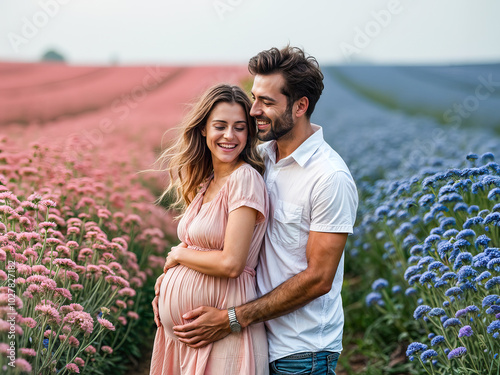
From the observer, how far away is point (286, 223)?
2312 millimetres

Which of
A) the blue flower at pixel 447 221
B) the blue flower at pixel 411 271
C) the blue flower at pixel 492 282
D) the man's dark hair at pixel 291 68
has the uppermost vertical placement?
the man's dark hair at pixel 291 68

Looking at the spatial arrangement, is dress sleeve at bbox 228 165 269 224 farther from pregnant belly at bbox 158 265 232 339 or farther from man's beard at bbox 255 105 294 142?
pregnant belly at bbox 158 265 232 339

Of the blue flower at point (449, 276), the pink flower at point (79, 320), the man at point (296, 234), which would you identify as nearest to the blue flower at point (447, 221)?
the blue flower at point (449, 276)

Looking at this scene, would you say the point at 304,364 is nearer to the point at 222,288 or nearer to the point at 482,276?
the point at 222,288

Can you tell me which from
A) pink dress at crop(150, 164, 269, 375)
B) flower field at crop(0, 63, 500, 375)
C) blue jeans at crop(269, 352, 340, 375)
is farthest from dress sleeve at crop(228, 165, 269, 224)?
flower field at crop(0, 63, 500, 375)

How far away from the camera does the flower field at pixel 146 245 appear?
246cm

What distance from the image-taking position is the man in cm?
221

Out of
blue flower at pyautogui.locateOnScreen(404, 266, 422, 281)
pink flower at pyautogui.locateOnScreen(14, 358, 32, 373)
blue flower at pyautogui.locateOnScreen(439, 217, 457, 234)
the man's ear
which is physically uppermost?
the man's ear

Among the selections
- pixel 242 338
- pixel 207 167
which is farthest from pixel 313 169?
pixel 242 338

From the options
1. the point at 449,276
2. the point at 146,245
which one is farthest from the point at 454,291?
the point at 146,245

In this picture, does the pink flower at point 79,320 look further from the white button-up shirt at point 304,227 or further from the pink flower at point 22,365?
the white button-up shirt at point 304,227

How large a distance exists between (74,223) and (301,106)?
1.52 m

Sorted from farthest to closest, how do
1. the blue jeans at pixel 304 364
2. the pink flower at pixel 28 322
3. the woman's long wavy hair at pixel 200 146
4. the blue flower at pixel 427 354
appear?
1. the blue flower at pixel 427 354
2. the woman's long wavy hair at pixel 200 146
3. the blue jeans at pixel 304 364
4. the pink flower at pixel 28 322

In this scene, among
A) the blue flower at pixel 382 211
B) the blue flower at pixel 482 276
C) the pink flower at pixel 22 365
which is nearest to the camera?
the pink flower at pixel 22 365
